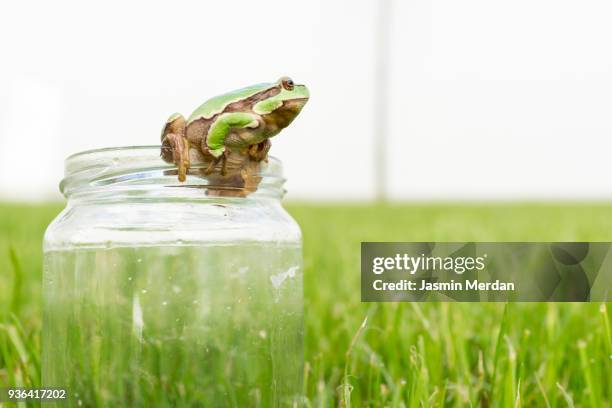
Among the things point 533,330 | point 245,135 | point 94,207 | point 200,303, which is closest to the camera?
point 245,135

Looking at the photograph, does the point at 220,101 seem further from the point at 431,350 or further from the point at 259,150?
the point at 431,350

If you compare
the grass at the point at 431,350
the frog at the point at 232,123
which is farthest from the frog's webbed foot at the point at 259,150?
the grass at the point at 431,350

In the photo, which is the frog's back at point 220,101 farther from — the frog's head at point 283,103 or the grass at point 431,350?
the grass at point 431,350

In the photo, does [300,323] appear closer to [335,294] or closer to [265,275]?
[265,275]

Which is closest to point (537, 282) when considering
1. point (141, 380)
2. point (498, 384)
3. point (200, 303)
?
point (498, 384)

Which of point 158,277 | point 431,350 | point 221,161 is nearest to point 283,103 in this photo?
point 221,161

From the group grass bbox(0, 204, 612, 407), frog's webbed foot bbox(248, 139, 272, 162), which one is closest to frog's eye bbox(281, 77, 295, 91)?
frog's webbed foot bbox(248, 139, 272, 162)
